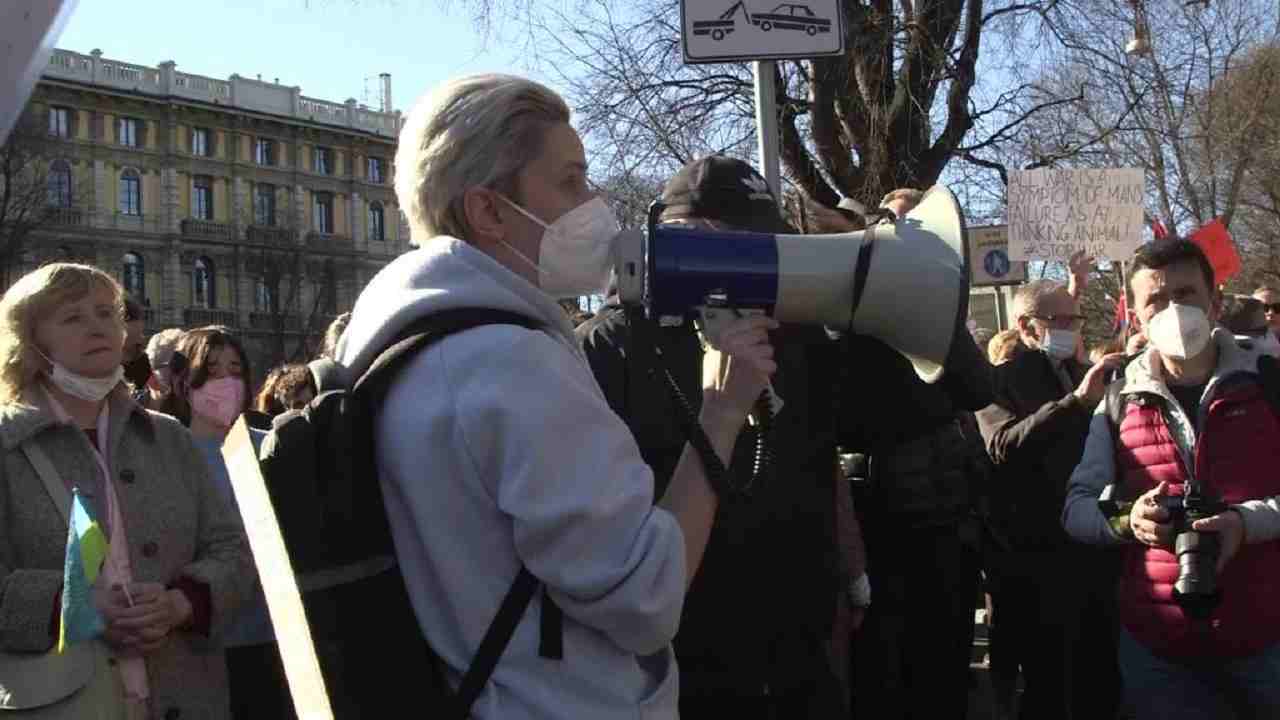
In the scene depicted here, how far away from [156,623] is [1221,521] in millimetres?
2675

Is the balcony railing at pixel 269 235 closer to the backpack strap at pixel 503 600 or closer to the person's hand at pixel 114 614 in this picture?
the person's hand at pixel 114 614

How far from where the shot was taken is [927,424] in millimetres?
3096

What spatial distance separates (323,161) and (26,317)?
219ft

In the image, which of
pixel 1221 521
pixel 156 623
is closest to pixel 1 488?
pixel 156 623

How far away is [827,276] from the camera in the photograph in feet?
6.56

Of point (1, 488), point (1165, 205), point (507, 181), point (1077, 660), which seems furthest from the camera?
point (1165, 205)

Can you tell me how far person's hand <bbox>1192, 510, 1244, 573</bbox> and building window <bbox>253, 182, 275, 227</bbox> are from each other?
6412cm

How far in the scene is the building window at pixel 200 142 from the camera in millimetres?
63144

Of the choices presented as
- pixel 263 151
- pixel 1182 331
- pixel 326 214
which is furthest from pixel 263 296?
pixel 1182 331

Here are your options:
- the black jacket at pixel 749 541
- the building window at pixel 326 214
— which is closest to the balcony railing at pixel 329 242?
the building window at pixel 326 214

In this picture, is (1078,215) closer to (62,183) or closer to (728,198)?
(728,198)

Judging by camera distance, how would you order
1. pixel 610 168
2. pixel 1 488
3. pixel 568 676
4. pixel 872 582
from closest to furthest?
pixel 568 676 < pixel 1 488 < pixel 872 582 < pixel 610 168

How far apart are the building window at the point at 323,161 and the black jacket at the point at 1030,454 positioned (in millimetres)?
64960

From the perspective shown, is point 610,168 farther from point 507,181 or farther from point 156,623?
point 507,181
